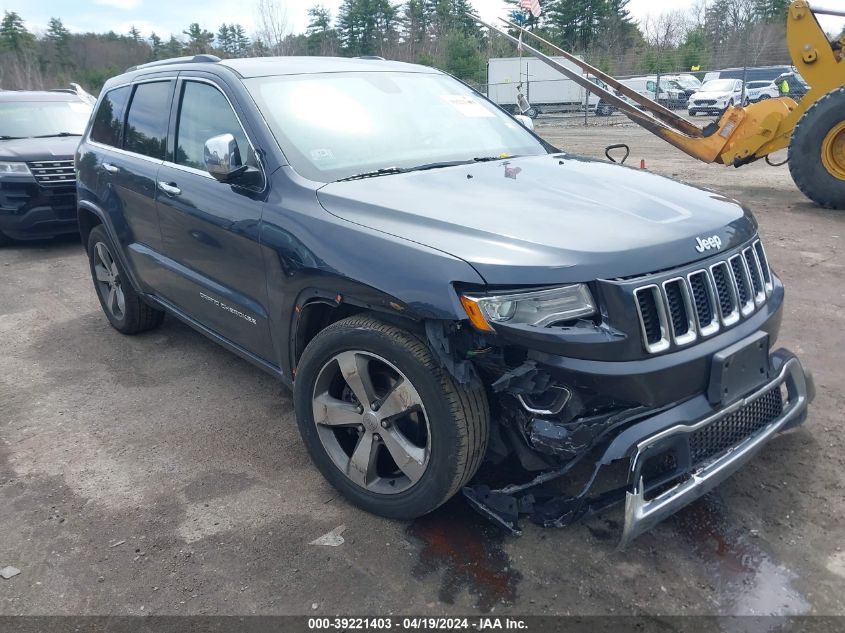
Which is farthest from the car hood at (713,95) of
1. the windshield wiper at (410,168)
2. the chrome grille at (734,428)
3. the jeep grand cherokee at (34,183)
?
the chrome grille at (734,428)

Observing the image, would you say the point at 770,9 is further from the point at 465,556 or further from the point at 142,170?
the point at 465,556

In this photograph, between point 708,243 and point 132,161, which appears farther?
point 132,161

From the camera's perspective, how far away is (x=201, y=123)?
153 inches

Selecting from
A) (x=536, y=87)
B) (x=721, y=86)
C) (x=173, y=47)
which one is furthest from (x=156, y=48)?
(x=721, y=86)

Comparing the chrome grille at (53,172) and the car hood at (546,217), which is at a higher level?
the car hood at (546,217)

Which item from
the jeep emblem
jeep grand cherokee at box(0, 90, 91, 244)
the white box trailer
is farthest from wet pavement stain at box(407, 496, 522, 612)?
the white box trailer

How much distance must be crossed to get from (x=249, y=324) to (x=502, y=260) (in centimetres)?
165

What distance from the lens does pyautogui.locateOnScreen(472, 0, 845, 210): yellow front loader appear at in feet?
27.8

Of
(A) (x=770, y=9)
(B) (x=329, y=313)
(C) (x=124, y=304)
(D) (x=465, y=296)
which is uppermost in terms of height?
(A) (x=770, y=9)

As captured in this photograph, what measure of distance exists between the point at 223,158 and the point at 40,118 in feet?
25.5

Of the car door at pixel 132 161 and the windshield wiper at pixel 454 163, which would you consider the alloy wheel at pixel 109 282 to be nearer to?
the car door at pixel 132 161

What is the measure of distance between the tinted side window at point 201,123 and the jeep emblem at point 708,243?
2.10m

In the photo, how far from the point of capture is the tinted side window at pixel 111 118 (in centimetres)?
488

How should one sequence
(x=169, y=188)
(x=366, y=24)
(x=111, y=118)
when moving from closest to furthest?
(x=169, y=188) < (x=111, y=118) < (x=366, y=24)
